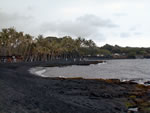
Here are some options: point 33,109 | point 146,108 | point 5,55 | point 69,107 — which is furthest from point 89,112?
point 5,55

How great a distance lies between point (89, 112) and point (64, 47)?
122 meters

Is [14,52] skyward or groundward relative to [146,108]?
skyward

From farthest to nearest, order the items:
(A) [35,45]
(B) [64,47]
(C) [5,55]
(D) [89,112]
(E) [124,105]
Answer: (B) [64,47] < (A) [35,45] < (C) [5,55] < (E) [124,105] < (D) [89,112]

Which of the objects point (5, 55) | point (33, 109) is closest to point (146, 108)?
point (33, 109)

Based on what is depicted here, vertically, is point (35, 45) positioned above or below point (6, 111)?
above

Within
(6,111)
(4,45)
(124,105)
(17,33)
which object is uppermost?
(17,33)

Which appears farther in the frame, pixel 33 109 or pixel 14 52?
pixel 14 52

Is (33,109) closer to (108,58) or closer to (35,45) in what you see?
(35,45)

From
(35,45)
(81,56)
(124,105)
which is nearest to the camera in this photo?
(124,105)

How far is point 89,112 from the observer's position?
1107 cm

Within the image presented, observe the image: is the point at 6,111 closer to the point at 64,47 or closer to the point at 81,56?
the point at 64,47

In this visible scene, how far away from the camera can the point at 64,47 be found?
13250cm

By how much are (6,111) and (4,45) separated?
76.5m

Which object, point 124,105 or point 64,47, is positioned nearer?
point 124,105
